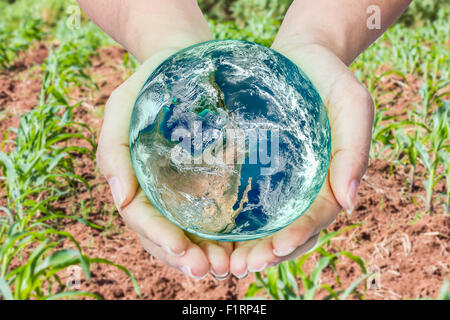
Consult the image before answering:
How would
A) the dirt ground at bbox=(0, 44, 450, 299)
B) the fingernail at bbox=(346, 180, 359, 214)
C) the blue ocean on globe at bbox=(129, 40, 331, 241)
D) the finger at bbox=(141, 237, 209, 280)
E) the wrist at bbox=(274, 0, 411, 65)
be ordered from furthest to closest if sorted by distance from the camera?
the dirt ground at bbox=(0, 44, 450, 299)
the wrist at bbox=(274, 0, 411, 65)
the finger at bbox=(141, 237, 209, 280)
the fingernail at bbox=(346, 180, 359, 214)
the blue ocean on globe at bbox=(129, 40, 331, 241)

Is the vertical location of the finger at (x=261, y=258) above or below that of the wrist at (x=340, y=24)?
below

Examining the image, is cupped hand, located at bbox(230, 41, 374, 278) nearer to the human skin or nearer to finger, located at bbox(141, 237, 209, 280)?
the human skin

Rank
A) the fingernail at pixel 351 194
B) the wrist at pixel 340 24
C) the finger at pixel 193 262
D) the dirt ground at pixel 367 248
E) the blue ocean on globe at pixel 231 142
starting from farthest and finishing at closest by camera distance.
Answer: the dirt ground at pixel 367 248, the wrist at pixel 340 24, the finger at pixel 193 262, the fingernail at pixel 351 194, the blue ocean on globe at pixel 231 142

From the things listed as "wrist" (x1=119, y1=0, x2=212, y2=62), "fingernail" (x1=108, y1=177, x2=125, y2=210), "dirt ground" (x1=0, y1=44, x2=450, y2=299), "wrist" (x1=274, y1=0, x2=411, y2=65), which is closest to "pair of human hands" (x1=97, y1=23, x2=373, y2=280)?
"fingernail" (x1=108, y1=177, x2=125, y2=210)

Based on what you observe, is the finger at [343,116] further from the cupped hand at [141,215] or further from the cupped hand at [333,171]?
the cupped hand at [141,215]

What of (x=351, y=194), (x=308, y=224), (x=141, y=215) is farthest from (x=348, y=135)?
(x=141, y=215)

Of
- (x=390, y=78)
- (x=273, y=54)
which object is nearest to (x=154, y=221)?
(x=273, y=54)

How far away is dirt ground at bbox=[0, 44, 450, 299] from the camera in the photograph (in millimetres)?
2531

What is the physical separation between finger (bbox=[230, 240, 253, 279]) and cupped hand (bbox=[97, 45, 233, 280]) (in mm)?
28

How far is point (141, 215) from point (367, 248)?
63.1 inches

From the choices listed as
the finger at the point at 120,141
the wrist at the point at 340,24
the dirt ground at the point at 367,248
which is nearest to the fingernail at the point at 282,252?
the finger at the point at 120,141

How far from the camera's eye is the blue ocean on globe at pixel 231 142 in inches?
63.1

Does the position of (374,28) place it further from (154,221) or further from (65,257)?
(65,257)

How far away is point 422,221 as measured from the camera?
2.94 m
